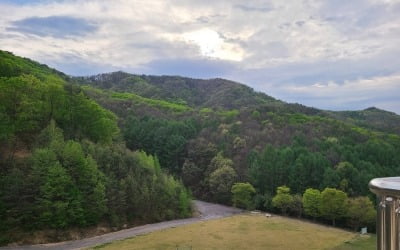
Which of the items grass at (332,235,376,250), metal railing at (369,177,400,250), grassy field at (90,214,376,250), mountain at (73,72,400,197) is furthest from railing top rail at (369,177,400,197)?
mountain at (73,72,400,197)

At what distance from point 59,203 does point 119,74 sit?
4967 inches

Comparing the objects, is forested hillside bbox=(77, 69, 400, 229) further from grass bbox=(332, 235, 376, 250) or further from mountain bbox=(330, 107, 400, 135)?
mountain bbox=(330, 107, 400, 135)

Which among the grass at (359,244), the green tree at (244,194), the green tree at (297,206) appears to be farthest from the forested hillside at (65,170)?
the grass at (359,244)

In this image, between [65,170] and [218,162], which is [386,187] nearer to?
[65,170]

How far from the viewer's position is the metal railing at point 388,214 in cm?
193

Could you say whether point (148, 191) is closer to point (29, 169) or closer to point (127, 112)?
point (29, 169)

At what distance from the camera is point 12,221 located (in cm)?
3391

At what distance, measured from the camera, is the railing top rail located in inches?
75.4

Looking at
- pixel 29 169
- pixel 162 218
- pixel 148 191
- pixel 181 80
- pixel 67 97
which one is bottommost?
pixel 162 218

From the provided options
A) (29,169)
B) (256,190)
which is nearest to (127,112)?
(256,190)

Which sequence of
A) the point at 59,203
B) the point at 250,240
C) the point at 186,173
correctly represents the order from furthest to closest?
the point at 186,173 < the point at 59,203 < the point at 250,240

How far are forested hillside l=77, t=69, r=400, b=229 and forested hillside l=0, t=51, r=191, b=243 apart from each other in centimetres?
1179

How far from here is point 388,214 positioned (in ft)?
6.44

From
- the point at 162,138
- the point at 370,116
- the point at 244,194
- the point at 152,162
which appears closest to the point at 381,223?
the point at 152,162
